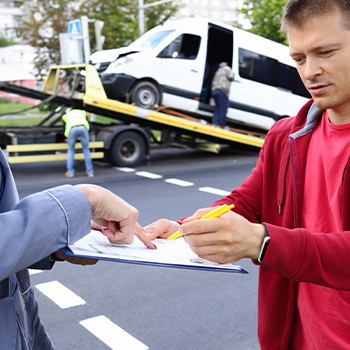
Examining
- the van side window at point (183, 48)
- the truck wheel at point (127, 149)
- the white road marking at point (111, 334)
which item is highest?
the van side window at point (183, 48)

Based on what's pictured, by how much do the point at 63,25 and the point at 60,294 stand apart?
15.6 meters

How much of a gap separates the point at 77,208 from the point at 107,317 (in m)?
2.81

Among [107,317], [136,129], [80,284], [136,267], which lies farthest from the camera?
[136,129]

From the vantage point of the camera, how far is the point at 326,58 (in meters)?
1.47

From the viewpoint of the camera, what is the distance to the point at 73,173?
9742 millimetres

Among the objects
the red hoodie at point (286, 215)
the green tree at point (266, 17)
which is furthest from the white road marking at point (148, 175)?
the green tree at point (266, 17)

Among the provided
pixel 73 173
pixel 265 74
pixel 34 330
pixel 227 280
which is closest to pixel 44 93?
pixel 73 173

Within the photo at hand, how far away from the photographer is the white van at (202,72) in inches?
397

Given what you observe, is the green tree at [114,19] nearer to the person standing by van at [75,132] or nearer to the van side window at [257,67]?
the van side window at [257,67]

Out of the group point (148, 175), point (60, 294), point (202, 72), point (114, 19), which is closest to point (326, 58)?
point (60, 294)

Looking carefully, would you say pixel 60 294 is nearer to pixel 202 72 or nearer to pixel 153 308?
pixel 153 308

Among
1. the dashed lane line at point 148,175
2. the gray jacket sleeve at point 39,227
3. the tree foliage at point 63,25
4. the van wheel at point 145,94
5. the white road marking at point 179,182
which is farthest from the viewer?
the tree foliage at point 63,25

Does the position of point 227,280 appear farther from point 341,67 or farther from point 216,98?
point 216,98

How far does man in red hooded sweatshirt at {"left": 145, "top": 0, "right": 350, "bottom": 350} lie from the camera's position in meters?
1.19
